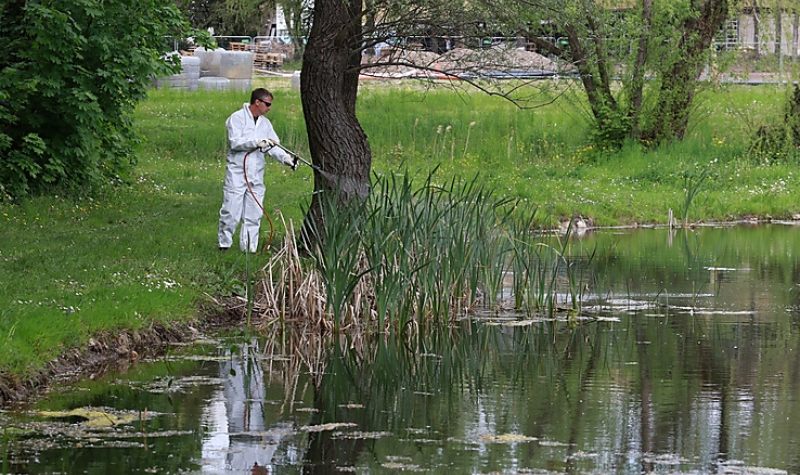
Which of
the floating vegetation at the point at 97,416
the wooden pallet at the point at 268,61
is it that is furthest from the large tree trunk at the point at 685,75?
the wooden pallet at the point at 268,61

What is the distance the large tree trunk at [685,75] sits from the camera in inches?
→ 1157

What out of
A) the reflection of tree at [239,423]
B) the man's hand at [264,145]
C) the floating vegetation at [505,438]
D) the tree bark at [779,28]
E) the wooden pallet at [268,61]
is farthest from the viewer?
the wooden pallet at [268,61]

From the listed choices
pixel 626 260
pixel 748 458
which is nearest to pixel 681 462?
pixel 748 458

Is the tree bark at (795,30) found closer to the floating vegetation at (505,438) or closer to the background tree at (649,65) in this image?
the background tree at (649,65)

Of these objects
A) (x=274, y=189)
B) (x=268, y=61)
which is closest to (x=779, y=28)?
(x=274, y=189)

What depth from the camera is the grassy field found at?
13383 mm

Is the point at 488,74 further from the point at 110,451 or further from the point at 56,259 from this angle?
the point at 110,451

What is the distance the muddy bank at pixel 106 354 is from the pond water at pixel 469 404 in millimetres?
208

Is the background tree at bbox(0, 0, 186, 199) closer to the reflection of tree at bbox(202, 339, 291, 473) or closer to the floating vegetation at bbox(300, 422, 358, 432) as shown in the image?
the reflection of tree at bbox(202, 339, 291, 473)

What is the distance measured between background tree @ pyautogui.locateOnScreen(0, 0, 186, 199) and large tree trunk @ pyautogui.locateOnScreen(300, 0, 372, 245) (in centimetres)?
407

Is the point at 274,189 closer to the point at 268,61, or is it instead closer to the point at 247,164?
the point at 247,164

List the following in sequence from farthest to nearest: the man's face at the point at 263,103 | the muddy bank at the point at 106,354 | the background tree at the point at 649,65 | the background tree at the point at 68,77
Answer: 1. the background tree at the point at 649,65
2. the background tree at the point at 68,77
3. the man's face at the point at 263,103
4. the muddy bank at the point at 106,354

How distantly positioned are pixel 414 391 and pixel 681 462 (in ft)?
9.47

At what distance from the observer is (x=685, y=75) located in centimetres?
2959
